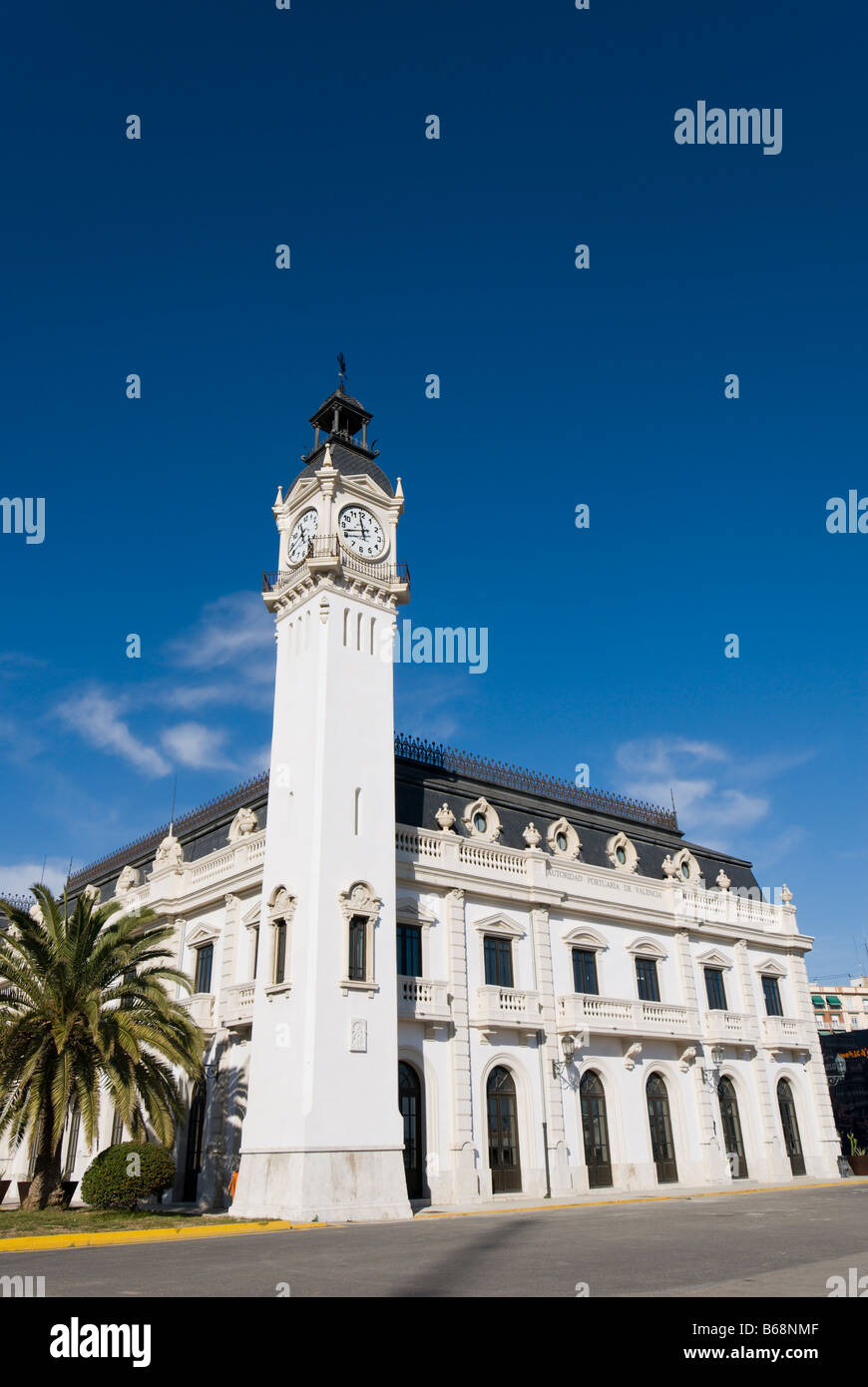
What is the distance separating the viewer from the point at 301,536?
31.7 metres

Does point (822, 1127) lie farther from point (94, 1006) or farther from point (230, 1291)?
point (230, 1291)

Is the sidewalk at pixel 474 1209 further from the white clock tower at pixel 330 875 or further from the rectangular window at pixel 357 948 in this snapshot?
the rectangular window at pixel 357 948

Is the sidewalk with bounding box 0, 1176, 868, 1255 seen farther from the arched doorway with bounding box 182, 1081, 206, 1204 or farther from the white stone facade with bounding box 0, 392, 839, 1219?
the arched doorway with bounding box 182, 1081, 206, 1204

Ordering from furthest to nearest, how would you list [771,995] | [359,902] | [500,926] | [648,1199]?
[771,995], [500,926], [648,1199], [359,902]

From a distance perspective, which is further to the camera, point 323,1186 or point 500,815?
point 500,815

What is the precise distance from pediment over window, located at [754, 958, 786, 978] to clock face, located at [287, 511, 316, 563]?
26.1 metres

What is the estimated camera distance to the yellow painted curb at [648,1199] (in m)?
25.1

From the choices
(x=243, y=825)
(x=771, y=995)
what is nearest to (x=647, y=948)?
(x=771, y=995)

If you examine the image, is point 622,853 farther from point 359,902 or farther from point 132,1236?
point 132,1236

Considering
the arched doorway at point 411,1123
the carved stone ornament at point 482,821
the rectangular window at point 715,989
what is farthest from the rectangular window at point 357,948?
the rectangular window at point 715,989

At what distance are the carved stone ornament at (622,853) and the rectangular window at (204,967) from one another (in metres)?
15.5

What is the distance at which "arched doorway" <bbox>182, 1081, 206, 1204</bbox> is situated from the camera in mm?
30578

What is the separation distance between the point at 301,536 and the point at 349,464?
9.87 feet

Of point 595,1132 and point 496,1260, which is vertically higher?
point 595,1132
